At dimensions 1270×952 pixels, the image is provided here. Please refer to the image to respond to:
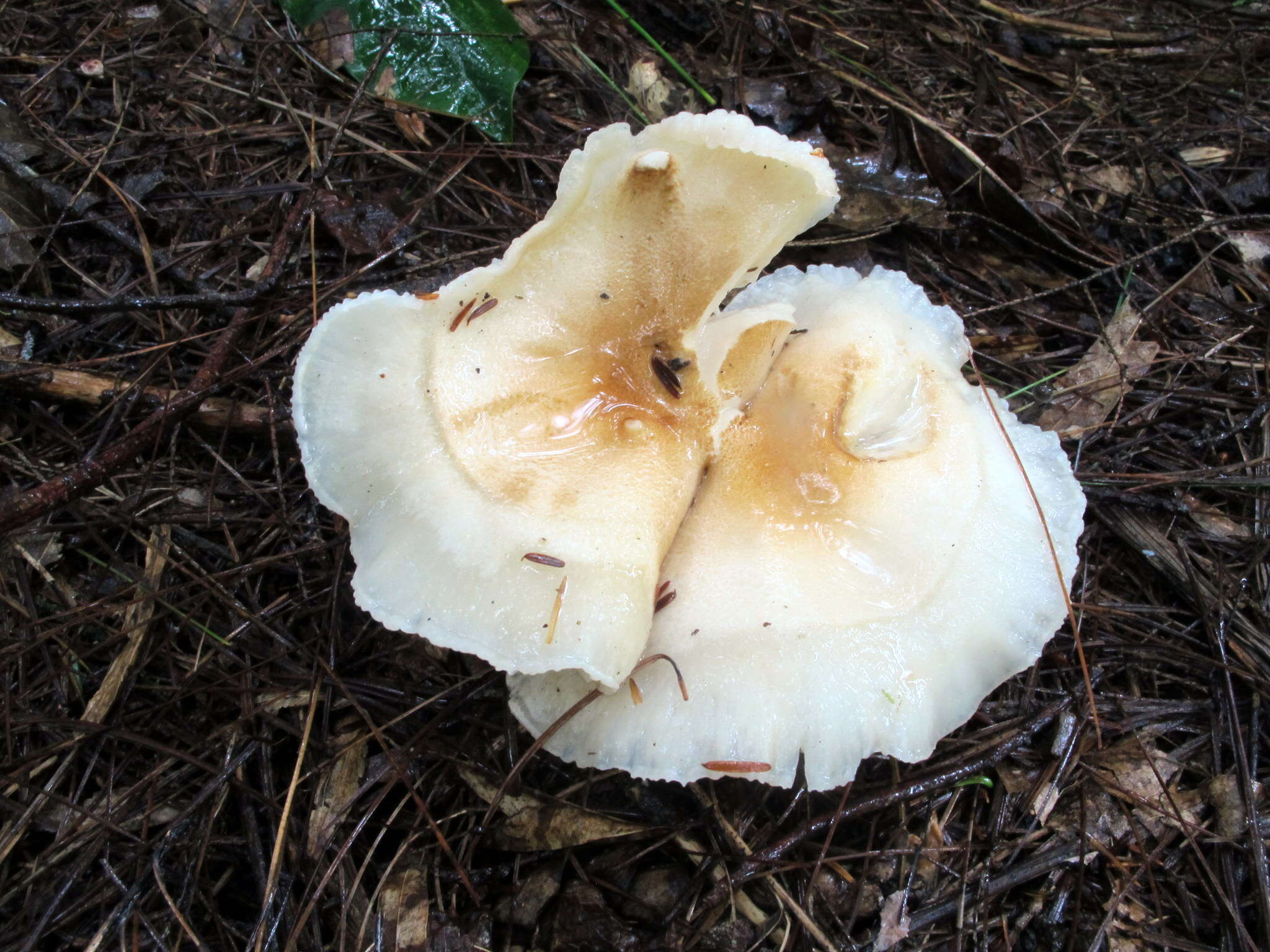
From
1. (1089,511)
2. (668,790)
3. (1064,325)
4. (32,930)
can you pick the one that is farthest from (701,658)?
(1064,325)

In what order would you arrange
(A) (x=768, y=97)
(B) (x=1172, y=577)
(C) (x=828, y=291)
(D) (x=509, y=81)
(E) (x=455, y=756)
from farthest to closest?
(A) (x=768, y=97), (D) (x=509, y=81), (B) (x=1172, y=577), (C) (x=828, y=291), (E) (x=455, y=756)

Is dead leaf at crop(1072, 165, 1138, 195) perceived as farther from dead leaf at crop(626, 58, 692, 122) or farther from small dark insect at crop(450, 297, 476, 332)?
small dark insect at crop(450, 297, 476, 332)

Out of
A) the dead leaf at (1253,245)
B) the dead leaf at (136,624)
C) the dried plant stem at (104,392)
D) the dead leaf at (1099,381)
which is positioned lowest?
the dead leaf at (136,624)

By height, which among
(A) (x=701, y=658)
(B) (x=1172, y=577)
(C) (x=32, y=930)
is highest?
(A) (x=701, y=658)

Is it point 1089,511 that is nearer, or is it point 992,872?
point 992,872

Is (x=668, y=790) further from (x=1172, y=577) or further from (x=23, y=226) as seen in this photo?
(x=23, y=226)

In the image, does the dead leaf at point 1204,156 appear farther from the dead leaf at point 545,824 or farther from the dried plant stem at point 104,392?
the dried plant stem at point 104,392

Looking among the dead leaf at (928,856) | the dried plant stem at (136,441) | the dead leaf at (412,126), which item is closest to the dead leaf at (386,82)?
the dead leaf at (412,126)
